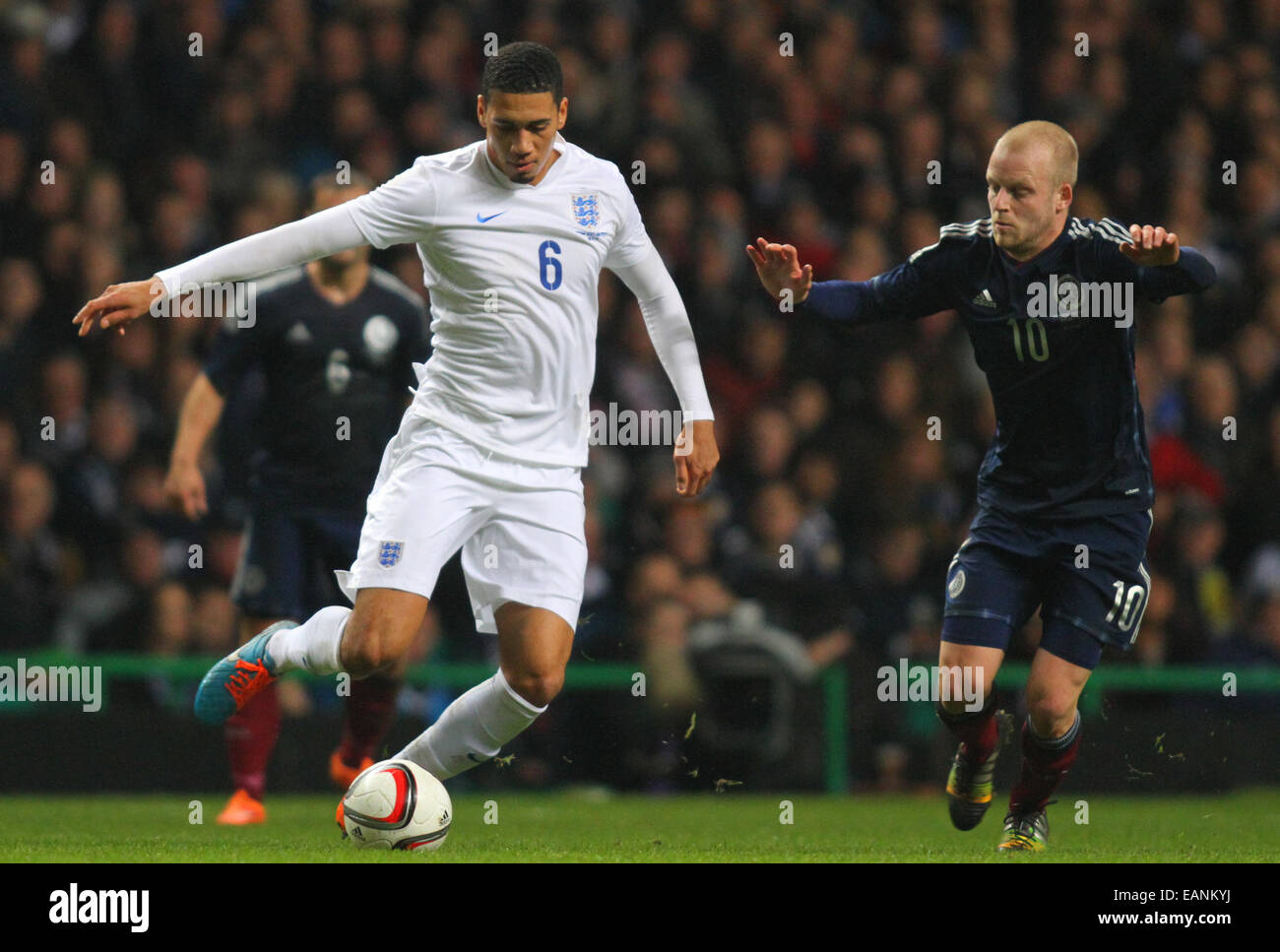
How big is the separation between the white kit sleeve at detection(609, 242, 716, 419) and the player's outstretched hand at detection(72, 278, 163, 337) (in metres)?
1.63

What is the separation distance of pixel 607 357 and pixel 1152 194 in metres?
3.93

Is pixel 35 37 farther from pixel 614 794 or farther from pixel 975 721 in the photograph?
pixel 975 721

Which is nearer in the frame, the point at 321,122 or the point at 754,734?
the point at 754,734

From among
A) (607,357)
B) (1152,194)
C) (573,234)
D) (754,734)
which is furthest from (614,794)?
(1152,194)

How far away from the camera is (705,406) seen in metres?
6.41

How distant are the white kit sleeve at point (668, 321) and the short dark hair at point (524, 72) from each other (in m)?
0.73

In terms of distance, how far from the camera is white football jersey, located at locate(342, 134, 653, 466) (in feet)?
19.8

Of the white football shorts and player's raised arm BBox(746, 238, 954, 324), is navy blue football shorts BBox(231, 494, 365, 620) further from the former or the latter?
player's raised arm BBox(746, 238, 954, 324)

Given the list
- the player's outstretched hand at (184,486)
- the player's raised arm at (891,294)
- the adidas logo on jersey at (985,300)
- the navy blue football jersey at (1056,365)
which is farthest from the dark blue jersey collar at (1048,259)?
the player's outstretched hand at (184,486)

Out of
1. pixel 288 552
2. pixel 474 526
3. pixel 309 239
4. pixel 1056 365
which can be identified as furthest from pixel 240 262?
pixel 1056 365

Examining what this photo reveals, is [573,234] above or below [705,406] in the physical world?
above

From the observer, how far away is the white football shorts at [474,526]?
234 inches

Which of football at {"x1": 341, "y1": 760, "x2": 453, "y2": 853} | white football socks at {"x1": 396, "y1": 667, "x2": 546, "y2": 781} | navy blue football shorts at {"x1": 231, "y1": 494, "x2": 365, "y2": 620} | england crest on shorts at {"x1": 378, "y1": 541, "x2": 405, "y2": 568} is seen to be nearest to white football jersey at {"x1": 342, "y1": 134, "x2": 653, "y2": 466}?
england crest on shorts at {"x1": 378, "y1": 541, "x2": 405, "y2": 568}

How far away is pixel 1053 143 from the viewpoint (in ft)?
20.2
